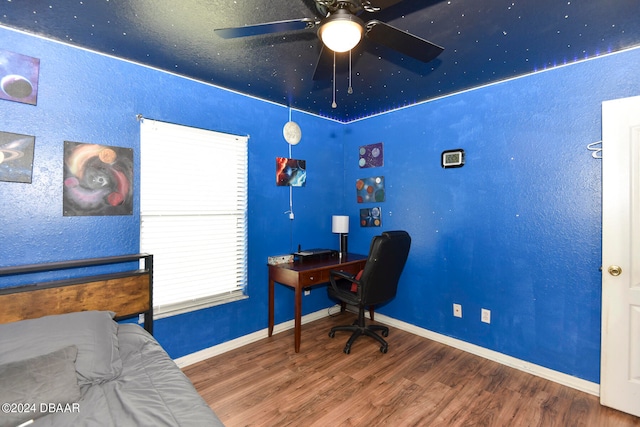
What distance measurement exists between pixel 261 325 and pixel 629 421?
284 cm

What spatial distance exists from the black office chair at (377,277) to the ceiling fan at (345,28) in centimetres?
148

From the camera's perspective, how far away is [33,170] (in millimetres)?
1842

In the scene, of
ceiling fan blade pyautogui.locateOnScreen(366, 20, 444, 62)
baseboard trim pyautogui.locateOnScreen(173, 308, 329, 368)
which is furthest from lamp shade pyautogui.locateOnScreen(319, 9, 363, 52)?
baseboard trim pyautogui.locateOnScreen(173, 308, 329, 368)

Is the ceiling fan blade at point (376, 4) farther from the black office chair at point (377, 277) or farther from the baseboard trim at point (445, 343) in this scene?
the baseboard trim at point (445, 343)

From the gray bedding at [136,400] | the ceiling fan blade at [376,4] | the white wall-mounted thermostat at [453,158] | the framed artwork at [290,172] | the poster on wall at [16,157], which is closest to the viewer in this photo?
the gray bedding at [136,400]

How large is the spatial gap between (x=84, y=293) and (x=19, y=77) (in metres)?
1.42

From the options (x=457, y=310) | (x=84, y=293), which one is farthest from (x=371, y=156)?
(x=84, y=293)

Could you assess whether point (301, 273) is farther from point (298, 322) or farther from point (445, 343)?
point (445, 343)

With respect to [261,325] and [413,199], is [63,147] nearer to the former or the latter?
[261,325]

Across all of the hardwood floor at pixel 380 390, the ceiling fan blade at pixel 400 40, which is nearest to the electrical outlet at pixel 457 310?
the hardwood floor at pixel 380 390

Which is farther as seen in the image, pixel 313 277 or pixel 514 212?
pixel 313 277

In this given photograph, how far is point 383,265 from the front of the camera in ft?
8.45

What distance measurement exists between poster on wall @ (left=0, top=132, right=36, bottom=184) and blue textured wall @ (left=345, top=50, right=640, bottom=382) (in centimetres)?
308

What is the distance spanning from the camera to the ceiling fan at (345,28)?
1.28 m
